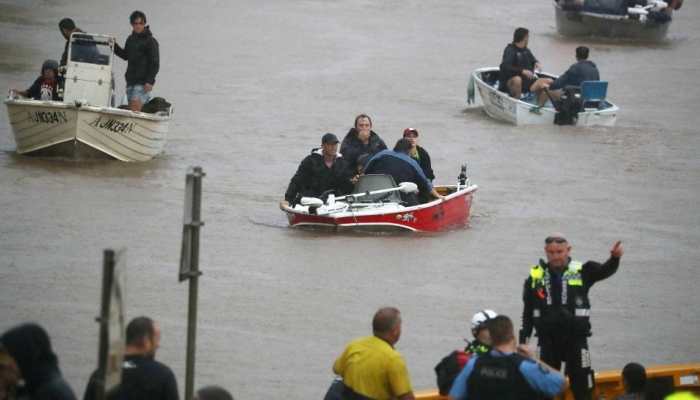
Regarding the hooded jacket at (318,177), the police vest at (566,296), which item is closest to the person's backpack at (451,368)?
the police vest at (566,296)

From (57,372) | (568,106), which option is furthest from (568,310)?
(568,106)

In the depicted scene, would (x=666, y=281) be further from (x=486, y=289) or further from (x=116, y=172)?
(x=116, y=172)

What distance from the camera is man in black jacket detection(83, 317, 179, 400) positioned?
7.66 meters

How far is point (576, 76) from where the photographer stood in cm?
2777

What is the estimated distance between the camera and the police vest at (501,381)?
26.7ft

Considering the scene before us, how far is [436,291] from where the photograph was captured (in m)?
16.6

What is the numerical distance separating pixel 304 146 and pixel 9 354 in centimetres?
1972

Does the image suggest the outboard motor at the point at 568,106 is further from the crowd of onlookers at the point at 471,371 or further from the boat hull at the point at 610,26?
the crowd of onlookers at the point at 471,371

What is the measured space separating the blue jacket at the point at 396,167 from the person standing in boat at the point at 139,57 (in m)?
5.28

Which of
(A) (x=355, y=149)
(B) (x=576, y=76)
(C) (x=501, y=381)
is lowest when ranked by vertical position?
(C) (x=501, y=381)

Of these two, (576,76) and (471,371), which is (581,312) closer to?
(471,371)

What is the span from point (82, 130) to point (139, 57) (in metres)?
1.48

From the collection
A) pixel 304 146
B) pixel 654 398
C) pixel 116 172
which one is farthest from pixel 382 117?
pixel 654 398

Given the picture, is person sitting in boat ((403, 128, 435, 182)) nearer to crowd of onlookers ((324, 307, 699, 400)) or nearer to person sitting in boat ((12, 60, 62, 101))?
person sitting in boat ((12, 60, 62, 101))
